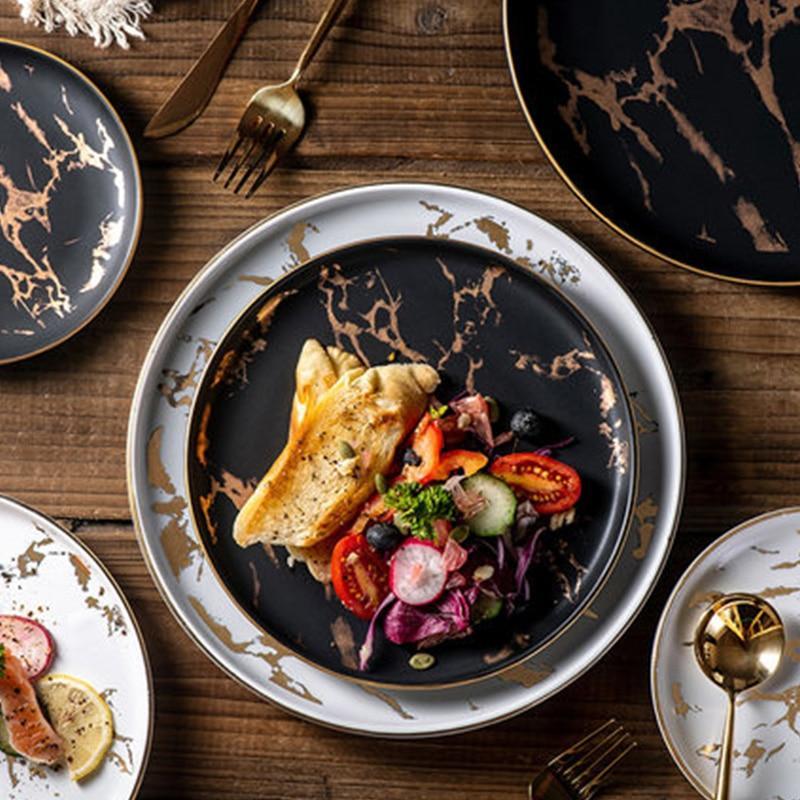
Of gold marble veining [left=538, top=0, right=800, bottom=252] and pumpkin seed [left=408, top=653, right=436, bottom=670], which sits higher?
gold marble veining [left=538, top=0, right=800, bottom=252]

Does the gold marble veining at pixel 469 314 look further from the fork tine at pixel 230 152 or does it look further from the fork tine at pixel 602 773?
the fork tine at pixel 602 773

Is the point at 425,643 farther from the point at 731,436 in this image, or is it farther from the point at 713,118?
the point at 713,118

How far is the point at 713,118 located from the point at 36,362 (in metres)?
1.20

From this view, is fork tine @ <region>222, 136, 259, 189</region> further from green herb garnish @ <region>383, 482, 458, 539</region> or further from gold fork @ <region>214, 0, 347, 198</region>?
green herb garnish @ <region>383, 482, 458, 539</region>

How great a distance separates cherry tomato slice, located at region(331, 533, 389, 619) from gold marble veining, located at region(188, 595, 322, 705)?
16 cm

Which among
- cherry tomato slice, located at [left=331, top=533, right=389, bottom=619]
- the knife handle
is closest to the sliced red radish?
cherry tomato slice, located at [left=331, top=533, right=389, bottom=619]

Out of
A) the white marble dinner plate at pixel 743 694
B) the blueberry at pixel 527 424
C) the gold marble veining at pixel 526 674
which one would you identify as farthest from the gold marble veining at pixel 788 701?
the blueberry at pixel 527 424

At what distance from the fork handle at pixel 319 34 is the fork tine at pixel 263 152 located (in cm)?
9

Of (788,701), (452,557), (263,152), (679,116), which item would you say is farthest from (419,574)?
(679,116)

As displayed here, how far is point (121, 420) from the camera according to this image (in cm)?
210

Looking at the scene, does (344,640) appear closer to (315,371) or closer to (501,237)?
(315,371)

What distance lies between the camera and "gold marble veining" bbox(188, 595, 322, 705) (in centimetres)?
202

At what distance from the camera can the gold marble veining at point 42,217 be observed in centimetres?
208

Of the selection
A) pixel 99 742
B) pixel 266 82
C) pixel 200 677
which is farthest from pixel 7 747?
pixel 266 82
